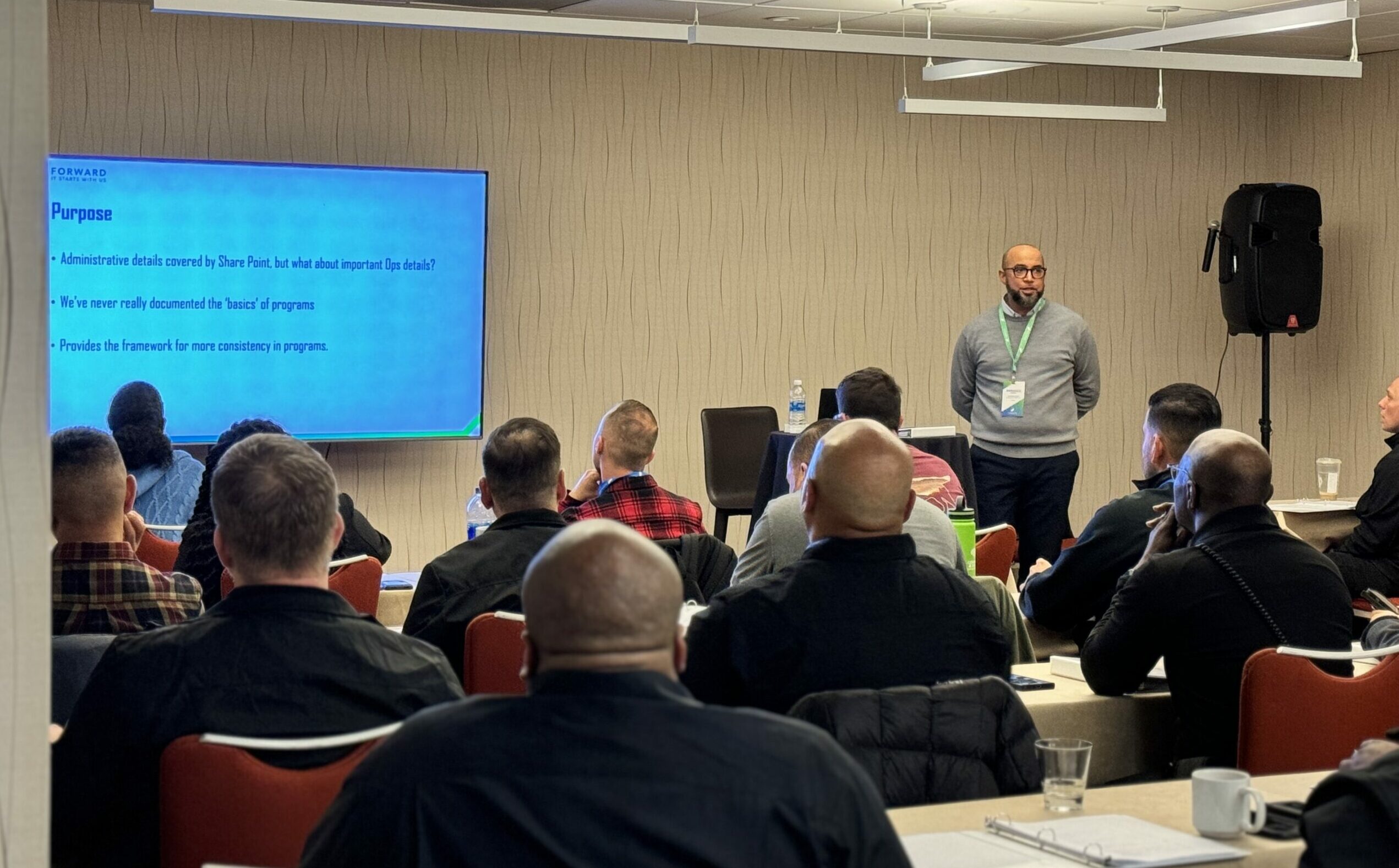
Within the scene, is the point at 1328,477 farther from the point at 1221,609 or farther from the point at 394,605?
the point at 394,605

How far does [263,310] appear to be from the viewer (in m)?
7.58

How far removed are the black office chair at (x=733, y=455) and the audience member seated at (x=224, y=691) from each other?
567cm

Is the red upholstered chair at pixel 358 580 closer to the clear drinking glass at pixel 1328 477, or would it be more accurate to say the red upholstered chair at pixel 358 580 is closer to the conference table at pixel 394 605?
the conference table at pixel 394 605

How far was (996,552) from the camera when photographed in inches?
199

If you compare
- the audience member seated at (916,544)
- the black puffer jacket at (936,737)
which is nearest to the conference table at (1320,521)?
the audience member seated at (916,544)

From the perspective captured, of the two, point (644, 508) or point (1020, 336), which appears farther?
point (1020, 336)

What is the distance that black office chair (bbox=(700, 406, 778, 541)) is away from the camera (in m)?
8.25

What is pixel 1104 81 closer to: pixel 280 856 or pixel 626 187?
pixel 626 187

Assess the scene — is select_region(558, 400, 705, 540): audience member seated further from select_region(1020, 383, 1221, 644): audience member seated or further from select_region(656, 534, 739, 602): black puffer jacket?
select_region(1020, 383, 1221, 644): audience member seated

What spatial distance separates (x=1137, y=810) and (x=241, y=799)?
4.06ft

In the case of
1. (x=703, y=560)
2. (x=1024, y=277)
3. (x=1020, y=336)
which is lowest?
(x=703, y=560)

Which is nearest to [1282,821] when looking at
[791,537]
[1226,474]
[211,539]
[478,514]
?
[1226,474]

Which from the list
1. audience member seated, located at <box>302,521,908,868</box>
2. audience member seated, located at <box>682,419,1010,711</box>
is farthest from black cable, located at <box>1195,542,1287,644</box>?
audience member seated, located at <box>302,521,908,868</box>

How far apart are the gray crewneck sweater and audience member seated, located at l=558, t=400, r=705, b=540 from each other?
3.38 m
